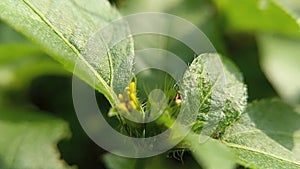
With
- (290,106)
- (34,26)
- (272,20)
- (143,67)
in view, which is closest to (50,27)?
(34,26)

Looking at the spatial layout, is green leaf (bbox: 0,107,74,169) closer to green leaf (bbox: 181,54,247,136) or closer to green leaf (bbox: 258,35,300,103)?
green leaf (bbox: 181,54,247,136)

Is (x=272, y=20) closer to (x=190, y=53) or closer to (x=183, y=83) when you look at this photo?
(x=190, y=53)

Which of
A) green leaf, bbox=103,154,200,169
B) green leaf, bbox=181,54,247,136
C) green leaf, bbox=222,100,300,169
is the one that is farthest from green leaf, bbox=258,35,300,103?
green leaf, bbox=181,54,247,136

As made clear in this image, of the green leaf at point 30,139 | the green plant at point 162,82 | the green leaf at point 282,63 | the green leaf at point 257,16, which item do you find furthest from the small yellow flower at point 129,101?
the green leaf at point 282,63

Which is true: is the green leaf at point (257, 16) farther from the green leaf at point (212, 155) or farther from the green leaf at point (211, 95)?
the green leaf at point (212, 155)

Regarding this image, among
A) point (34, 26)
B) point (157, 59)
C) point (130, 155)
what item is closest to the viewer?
point (34, 26)
